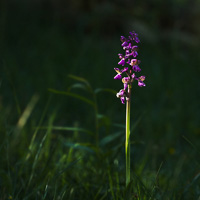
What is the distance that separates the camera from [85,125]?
100.0 inches

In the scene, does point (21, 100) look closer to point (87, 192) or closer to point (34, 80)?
point (34, 80)

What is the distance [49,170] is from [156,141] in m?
1.31

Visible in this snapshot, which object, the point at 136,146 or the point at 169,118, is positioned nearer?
the point at 136,146

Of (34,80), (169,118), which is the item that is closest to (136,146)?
(169,118)

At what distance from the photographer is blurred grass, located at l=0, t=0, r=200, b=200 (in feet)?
4.37

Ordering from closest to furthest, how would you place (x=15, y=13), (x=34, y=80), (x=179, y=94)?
(x=34, y=80) < (x=179, y=94) < (x=15, y=13)

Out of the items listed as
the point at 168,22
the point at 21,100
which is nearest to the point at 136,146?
the point at 21,100

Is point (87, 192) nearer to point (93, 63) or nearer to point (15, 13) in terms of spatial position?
point (93, 63)

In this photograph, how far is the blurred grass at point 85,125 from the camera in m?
1.33

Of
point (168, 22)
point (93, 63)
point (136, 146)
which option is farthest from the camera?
point (168, 22)

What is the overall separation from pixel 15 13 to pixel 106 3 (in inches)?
88.6

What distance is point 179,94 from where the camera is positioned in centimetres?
356

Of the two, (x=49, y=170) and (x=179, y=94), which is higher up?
(x=49, y=170)

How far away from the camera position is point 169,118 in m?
2.93
